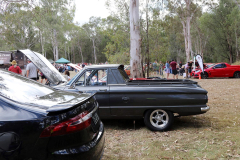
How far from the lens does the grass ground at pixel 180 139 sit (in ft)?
12.2

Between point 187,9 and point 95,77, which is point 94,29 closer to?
point 187,9

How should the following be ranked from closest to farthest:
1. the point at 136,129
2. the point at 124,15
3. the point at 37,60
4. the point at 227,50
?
1. the point at 136,129
2. the point at 37,60
3. the point at 124,15
4. the point at 227,50

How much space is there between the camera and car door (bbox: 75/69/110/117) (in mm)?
4965

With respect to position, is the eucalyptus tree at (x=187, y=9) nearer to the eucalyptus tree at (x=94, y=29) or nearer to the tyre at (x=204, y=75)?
the tyre at (x=204, y=75)

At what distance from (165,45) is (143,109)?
8630 millimetres

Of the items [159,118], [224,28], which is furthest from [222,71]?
[224,28]

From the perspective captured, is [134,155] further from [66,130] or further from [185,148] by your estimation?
[66,130]

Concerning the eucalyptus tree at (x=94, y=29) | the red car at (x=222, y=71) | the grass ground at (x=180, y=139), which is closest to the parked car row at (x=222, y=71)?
the red car at (x=222, y=71)

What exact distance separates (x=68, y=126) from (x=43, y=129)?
24cm

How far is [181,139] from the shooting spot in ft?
14.4

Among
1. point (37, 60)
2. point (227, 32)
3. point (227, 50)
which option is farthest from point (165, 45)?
point (227, 50)

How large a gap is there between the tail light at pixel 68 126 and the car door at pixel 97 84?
2.60m

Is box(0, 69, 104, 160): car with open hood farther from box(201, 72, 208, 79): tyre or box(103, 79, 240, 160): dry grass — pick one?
box(201, 72, 208, 79): tyre

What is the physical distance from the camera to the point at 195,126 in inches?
207
